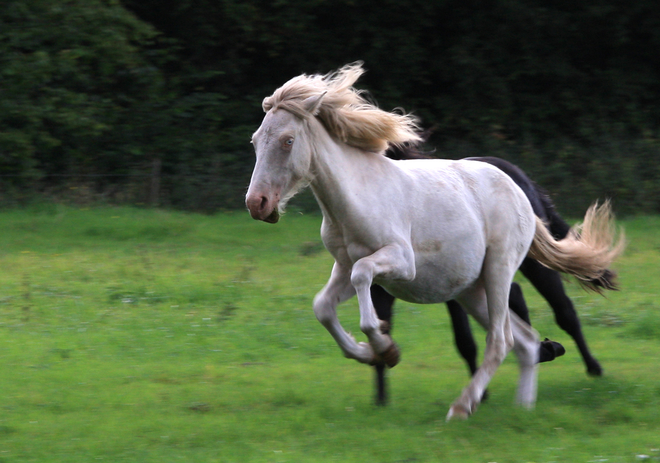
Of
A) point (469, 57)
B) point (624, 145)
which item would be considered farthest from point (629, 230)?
point (469, 57)

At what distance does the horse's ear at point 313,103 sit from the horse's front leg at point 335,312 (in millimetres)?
969

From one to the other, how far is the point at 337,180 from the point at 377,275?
0.60 metres

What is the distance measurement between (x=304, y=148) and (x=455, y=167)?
4.30ft

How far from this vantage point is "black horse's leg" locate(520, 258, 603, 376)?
21.5 ft

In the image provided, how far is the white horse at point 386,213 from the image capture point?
4.77 m

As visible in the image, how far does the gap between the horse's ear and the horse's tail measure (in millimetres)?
2103

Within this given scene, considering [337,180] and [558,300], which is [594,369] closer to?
[558,300]

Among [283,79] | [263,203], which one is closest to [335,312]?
[263,203]

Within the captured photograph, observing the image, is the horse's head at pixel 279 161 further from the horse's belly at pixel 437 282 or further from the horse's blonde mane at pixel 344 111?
the horse's belly at pixel 437 282

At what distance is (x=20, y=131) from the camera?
54.6 feet

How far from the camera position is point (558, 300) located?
6.60 metres

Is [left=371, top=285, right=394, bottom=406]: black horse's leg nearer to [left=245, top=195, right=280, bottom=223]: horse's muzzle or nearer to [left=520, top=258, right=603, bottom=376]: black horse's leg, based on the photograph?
[left=520, top=258, right=603, bottom=376]: black horse's leg

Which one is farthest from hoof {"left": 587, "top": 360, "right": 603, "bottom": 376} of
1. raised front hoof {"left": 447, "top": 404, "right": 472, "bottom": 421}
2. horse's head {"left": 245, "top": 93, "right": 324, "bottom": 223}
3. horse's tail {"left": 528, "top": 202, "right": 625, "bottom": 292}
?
horse's head {"left": 245, "top": 93, "right": 324, "bottom": 223}

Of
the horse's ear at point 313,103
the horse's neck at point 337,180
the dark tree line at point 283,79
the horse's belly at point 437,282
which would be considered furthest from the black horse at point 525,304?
the dark tree line at point 283,79
